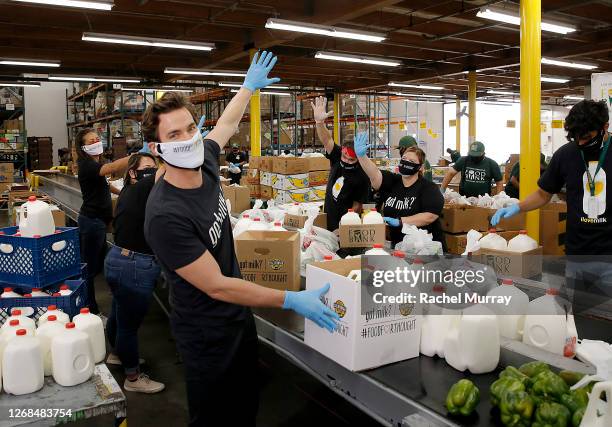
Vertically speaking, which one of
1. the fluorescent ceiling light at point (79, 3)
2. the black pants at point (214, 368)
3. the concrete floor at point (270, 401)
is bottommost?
the concrete floor at point (270, 401)

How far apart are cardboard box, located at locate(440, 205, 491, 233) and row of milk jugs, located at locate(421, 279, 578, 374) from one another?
3389 mm

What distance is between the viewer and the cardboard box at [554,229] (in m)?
4.79

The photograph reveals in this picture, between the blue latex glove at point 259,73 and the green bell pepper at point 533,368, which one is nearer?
the green bell pepper at point 533,368

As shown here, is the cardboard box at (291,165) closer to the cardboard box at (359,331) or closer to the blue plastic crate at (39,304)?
the blue plastic crate at (39,304)

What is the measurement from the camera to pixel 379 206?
4621 mm

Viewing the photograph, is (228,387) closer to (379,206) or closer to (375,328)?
(375,328)

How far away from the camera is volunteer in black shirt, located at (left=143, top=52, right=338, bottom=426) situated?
5.72 ft

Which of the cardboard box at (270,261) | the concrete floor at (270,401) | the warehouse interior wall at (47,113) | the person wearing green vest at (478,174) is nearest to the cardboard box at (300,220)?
the concrete floor at (270,401)

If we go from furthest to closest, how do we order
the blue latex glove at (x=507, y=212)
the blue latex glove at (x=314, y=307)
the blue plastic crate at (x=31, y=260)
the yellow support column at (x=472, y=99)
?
the yellow support column at (x=472, y=99) < the blue latex glove at (x=507, y=212) < the blue plastic crate at (x=31, y=260) < the blue latex glove at (x=314, y=307)

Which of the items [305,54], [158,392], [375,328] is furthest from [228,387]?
[305,54]

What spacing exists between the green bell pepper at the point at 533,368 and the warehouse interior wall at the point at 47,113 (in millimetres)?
22640

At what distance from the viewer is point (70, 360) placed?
203 cm

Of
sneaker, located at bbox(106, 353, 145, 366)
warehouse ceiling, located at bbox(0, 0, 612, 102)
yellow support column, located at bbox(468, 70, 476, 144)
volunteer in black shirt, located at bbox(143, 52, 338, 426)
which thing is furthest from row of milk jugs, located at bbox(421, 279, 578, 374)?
yellow support column, located at bbox(468, 70, 476, 144)

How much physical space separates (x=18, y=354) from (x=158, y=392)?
6.13 feet
